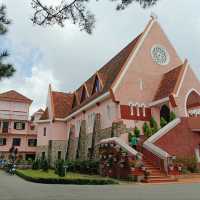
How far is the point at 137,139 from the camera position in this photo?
2222cm

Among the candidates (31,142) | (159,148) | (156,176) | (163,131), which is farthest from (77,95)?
(156,176)

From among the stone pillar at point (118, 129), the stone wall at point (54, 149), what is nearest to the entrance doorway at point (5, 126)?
the stone wall at point (54, 149)

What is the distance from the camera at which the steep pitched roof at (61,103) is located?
127 ft

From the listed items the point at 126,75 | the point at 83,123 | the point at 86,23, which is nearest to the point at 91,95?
the point at 83,123

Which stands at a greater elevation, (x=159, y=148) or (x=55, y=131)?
(x=55, y=131)

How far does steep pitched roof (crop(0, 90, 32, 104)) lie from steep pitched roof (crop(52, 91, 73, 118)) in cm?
1332

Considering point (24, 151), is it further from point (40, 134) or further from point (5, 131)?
point (40, 134)

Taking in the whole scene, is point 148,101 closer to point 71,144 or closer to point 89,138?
point 89,138

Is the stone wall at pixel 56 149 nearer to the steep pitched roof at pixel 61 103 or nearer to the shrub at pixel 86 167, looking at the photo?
the steep pitched roof at pixel 61 103

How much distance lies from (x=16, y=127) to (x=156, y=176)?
3874 centimetres

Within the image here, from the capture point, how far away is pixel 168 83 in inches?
1017

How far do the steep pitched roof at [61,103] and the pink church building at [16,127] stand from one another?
1348 centimetres

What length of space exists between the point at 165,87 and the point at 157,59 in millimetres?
3518

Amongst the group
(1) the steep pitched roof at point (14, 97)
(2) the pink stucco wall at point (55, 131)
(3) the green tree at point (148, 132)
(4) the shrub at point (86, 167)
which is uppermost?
(1) the steep pitched roof at point (14, 97)
